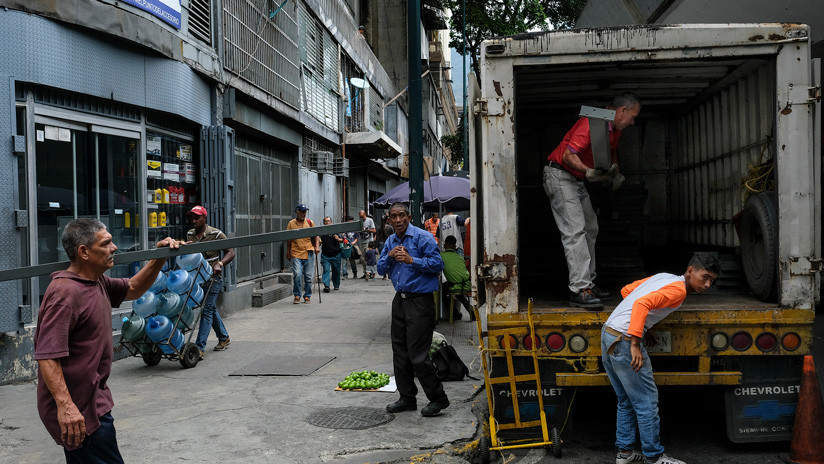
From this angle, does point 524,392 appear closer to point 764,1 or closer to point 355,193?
point 764,1

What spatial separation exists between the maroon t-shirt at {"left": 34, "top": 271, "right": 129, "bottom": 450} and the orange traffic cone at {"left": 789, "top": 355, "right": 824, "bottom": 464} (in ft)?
13.9

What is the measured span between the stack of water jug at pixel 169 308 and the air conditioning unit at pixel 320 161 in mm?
10003

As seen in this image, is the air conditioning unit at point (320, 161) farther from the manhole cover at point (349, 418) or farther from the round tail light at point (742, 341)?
the round tail light at point (742, 341)

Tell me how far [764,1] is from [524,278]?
6333mm

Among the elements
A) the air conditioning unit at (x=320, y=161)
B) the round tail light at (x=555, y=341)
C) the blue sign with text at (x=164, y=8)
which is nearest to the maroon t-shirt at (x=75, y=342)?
the round tail light at (x=555, y=341)

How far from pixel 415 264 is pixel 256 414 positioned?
188 centimetres

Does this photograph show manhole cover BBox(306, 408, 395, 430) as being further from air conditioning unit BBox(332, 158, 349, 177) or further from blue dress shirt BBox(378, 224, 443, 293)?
air conditioning unit BBox(332, 158, 349, 177)

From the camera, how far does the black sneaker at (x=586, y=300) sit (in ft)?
16.7

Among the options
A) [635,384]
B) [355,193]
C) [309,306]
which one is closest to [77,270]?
[635,384]

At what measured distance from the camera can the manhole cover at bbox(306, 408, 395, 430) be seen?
5.69 meters

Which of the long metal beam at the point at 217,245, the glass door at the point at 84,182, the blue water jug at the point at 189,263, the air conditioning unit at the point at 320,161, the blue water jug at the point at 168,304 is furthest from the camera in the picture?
the air conditioning unit at the point at 320,161

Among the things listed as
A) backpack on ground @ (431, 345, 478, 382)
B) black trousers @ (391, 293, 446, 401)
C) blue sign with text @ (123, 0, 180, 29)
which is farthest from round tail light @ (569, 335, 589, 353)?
blue sign with text @ (123, 0, 180, 29)

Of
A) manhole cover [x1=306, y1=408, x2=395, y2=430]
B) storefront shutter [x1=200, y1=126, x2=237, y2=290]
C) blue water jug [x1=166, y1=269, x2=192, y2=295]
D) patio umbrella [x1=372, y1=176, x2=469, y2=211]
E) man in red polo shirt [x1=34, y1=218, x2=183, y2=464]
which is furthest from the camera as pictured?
patio umbrella [x1=372, y1=176, x2=469, y2=211]

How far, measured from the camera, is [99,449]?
10.6 ft
